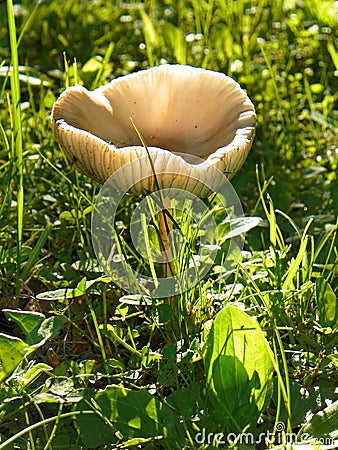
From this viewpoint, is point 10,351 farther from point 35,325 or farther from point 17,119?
point 17,119

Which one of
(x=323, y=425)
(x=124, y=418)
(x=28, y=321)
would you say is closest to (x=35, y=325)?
(x=28, y=321)

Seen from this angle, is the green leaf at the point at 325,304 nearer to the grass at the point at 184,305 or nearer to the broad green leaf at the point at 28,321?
the grass at the point at 184,305

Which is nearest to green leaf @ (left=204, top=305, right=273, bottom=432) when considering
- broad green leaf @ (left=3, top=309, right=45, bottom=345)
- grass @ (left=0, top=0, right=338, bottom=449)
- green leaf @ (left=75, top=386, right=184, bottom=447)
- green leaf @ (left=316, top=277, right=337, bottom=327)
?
grass @ (left=0, top=0, right=338, bottom=449)

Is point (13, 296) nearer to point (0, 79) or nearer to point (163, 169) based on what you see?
point (163, 169)

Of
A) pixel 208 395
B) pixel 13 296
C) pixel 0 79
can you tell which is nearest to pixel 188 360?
pixel 208 395

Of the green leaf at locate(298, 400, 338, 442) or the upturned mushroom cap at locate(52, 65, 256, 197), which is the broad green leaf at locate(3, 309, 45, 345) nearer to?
the upturned mushroom cap at locate(52, 65, 256, 197)

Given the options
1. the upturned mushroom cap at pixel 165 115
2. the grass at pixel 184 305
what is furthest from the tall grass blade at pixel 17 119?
the upturned mushroom cap at pixel 165 115

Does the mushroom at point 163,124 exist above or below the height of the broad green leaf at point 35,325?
above
